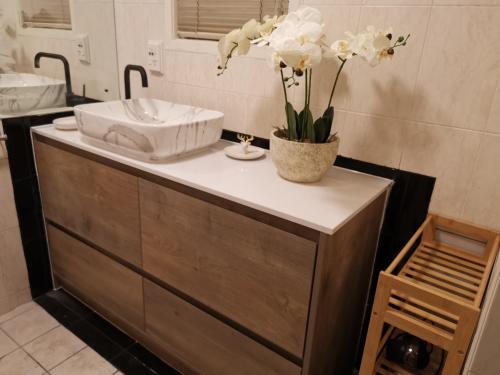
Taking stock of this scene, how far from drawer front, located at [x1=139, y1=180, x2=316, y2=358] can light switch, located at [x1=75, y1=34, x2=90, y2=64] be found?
104cm

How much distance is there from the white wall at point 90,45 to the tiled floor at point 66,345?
1087 millimetres

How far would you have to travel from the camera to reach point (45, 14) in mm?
1938

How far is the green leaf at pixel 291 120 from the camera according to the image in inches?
42.8

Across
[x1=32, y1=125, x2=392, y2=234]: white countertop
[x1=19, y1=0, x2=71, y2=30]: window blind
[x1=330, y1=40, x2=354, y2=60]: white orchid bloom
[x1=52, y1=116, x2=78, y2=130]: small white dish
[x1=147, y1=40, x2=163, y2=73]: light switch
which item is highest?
[x1=19, y1=0, x2=71, y2=30]: window blind

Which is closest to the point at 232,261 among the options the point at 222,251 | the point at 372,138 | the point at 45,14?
the point at 222,251

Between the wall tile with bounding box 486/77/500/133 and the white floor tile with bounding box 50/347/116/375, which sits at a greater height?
the wall tile with bounding box 486/77/500/133

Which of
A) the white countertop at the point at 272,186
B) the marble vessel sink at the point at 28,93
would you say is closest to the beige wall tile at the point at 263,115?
the white countertop at the point at 272,186

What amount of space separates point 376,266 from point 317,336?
42 cm

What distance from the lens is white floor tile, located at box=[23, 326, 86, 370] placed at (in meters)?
1.48

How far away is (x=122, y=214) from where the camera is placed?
1341 millimetres

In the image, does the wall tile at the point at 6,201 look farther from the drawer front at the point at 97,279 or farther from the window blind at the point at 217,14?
the window blind at the point at 217,14

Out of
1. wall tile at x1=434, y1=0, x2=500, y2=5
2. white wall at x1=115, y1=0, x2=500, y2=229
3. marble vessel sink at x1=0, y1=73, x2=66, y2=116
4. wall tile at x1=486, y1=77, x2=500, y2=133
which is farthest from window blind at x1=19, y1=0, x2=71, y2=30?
wall tile at x1=486, y1=77, x2=500, y2=133

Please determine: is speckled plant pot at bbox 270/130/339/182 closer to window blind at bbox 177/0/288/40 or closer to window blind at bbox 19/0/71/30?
window blind at bbox 177/0/288/40

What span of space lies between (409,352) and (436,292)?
14.7 inches
